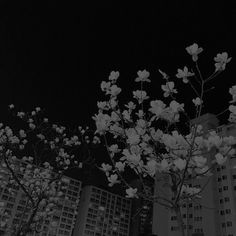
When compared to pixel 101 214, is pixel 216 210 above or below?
below

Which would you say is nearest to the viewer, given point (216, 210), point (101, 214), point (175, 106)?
point (175, 106)

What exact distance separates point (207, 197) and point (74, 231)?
5336 centimetres

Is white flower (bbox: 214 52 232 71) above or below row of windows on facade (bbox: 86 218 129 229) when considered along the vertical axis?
below

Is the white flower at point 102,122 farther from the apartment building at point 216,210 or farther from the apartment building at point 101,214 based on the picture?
the apartment building at point 101,214

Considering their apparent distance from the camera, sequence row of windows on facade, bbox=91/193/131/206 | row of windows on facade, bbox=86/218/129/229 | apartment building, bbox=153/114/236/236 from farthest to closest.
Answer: row of windows on facade, bbox=91/193/131/206 → row of windows on facade, bbox=86/218/129/229 → apartment building, bbox=153/114/236/236

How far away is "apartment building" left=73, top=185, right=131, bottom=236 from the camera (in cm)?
8565

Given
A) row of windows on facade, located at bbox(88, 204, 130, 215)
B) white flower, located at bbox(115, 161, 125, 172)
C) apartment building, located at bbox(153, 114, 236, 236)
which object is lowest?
white flower, located at bbox(115, 161, 125, 172)

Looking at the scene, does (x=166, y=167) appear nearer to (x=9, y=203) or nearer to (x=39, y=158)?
(x=39, y=158)

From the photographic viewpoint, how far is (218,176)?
151 ft

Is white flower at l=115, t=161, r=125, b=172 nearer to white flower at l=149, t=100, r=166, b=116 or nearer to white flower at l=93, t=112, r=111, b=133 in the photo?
white flower at l=93, t=112, r=111, b=133

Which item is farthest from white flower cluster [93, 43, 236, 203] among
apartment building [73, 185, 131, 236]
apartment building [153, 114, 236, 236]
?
apartment building [73, 185, 131, 236]

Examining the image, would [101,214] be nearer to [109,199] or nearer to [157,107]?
[109,199]

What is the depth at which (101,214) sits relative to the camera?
291 ft

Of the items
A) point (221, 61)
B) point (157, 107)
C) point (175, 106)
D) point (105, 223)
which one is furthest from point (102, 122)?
point (105, 223)
